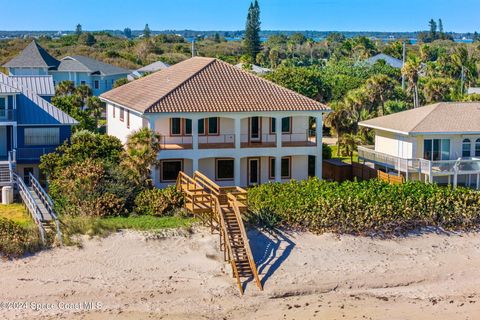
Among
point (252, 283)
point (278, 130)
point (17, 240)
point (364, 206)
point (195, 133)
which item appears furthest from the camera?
point (278, 130)

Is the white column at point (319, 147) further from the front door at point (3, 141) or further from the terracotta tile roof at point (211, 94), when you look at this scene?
the front door at point (3, 141)

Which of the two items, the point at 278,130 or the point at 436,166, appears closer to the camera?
the point at 436,166

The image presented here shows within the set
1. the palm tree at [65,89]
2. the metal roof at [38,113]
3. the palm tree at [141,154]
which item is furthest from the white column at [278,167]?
the palm tree at [65,89]

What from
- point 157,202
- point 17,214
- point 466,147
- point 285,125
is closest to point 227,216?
point 157,202

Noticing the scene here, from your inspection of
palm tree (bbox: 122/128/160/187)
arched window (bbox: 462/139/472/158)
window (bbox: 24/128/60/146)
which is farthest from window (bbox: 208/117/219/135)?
arched window (bbox: 462/139/472/158)

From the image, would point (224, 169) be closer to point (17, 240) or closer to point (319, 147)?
point (319, 147)

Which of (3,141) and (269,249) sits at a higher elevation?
(3,141)

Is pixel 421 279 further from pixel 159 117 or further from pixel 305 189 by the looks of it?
pixel 159 117

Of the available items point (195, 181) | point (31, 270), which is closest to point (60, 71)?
point (195, 181)
